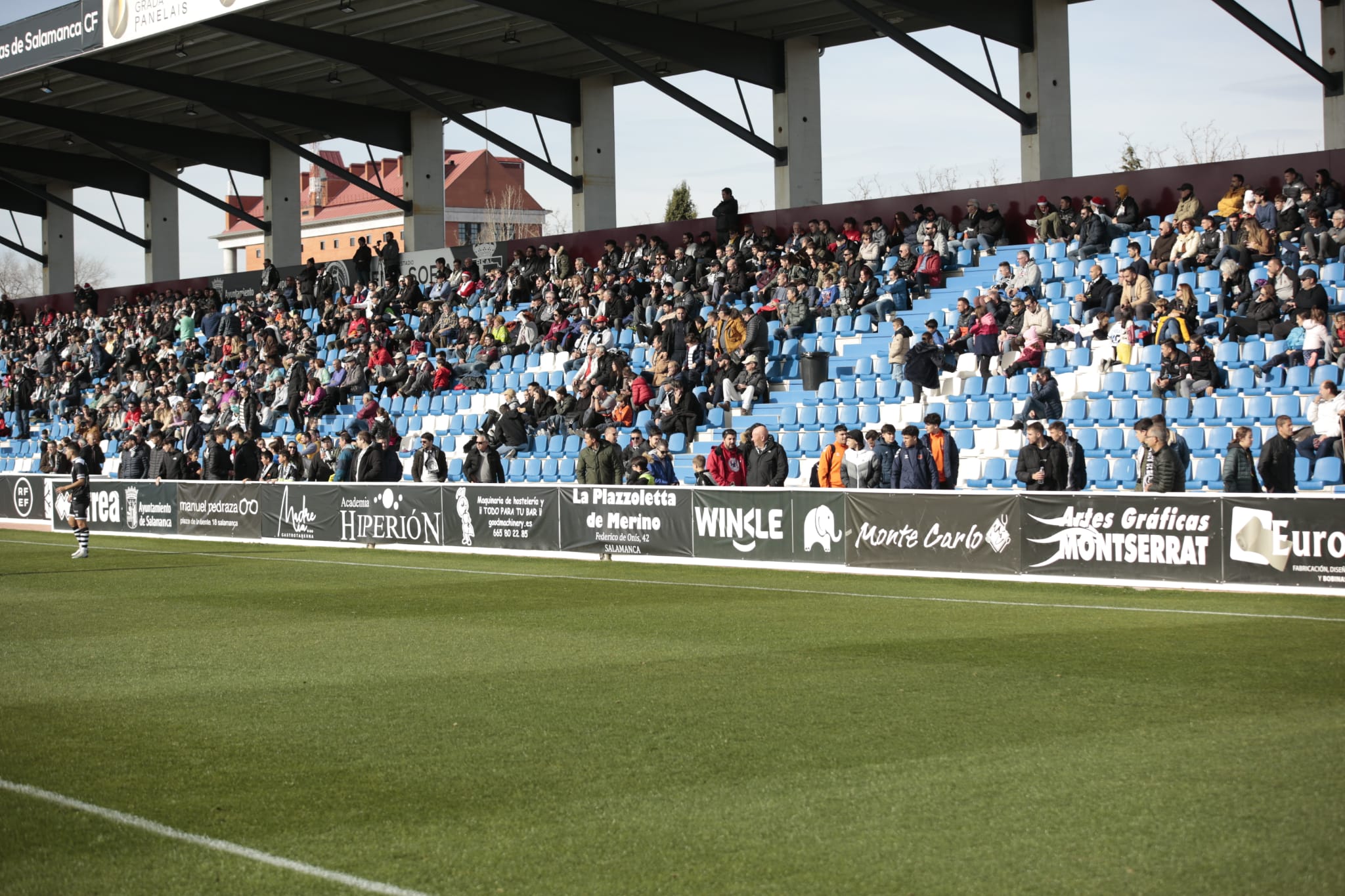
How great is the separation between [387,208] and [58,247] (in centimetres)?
5806

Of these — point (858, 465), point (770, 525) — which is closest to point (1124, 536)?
→ point (858, 465)

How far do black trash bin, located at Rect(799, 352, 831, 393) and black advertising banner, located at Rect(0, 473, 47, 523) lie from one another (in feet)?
55.8

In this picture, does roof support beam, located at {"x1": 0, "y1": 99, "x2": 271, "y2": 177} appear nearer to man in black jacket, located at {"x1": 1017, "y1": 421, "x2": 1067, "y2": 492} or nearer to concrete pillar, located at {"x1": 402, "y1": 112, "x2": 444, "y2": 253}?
concrete pillar, located at {"x1": 402, "y1": 112, "x2": 444, "y2": 253}

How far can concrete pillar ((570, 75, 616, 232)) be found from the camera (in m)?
36.2

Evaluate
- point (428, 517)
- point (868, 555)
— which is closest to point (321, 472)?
point (428, 517)

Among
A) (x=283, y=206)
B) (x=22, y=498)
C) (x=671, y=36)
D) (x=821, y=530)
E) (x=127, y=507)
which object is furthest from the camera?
(x=283, y=206)

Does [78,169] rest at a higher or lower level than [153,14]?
lower

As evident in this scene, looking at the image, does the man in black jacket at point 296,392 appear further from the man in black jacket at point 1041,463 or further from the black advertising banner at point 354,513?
the man in black jacket at point 1041,463

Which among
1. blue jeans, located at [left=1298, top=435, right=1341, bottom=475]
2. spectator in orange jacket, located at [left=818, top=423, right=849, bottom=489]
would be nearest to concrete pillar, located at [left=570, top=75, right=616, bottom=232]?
spectator in orange jacket, located at [left=818, top=423, right=849, bottom=489]

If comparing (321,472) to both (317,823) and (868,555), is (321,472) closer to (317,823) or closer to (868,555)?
(868,555)

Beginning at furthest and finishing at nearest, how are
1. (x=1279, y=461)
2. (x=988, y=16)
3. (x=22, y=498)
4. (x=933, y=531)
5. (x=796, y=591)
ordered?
(x=22, y=498)
(x=988, y=16)
(x=933, y=531)
(x=1279, y=461)
(x=796, y=591)

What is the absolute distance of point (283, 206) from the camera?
145 feet

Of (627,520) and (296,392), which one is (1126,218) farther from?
(296,392)

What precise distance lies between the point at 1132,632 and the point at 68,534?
23655 millimetres
